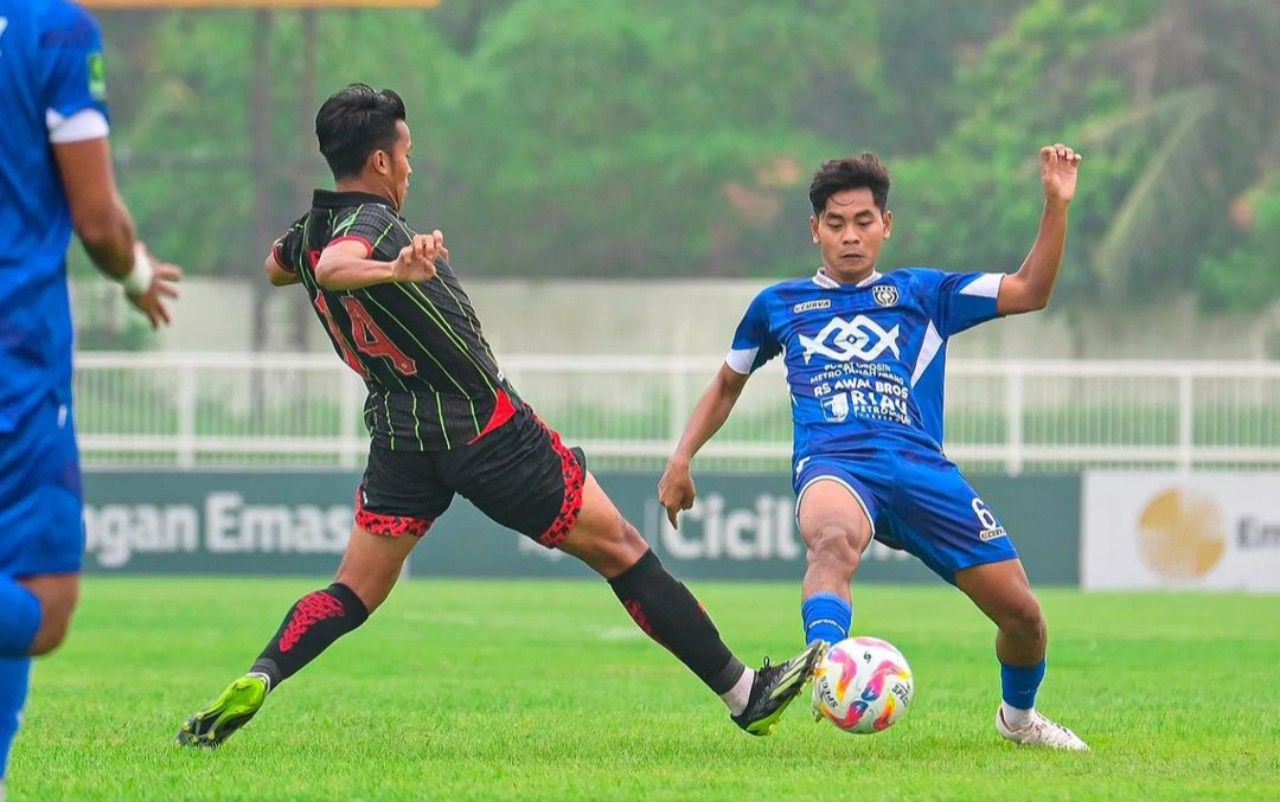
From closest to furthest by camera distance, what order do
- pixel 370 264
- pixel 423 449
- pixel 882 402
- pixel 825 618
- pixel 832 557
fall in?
1. pixel 370 264
2. pixel 825 618
3. pixel 832 557
4. pixel 423 449
5. pixel 882 402

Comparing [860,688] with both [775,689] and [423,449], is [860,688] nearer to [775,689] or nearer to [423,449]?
[775,689]

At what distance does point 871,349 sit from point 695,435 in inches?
26.3

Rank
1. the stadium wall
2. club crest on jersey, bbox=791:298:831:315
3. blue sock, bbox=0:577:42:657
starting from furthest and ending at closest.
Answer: the stadium wall → club crest on jersey, bbox=791:298:831:315 → blue sock, bbox=0:577:42:657

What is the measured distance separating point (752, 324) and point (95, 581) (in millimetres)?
13404

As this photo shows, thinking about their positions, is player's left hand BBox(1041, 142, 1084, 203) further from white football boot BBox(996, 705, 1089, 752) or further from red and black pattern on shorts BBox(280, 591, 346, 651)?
red and black pattern on shorts BBox(280, 591, 346, 651)

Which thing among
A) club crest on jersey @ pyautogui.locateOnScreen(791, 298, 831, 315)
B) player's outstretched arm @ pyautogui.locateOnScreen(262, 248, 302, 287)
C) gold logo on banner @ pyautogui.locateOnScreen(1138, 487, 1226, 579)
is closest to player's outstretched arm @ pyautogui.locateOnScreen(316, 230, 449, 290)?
player's outstretched arm @ pyautogui.locateOnScreen(262, 248, 302, 287)

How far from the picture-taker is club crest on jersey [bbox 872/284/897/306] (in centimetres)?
739

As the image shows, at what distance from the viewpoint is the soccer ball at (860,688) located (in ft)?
20.9

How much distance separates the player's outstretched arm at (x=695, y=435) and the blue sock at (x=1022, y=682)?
116 cm

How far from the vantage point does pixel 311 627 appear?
7246mm

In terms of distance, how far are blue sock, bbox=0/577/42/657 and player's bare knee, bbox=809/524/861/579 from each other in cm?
267

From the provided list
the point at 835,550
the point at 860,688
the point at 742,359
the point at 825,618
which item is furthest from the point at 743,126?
the point at 860,688

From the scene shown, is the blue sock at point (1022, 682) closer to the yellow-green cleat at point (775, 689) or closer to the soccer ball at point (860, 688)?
the yellow-green cleat at point (775, 689)

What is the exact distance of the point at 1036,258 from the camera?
23.4ft
